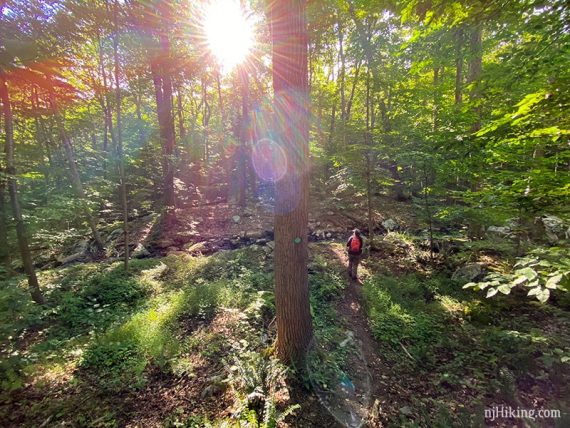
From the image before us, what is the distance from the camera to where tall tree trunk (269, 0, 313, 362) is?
169 inches

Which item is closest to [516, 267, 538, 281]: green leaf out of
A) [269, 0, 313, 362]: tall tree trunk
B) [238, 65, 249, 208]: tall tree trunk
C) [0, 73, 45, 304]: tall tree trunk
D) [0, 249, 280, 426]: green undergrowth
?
[269, 0, 313, 362]: tall tree trunk

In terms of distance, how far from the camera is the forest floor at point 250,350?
420 cm

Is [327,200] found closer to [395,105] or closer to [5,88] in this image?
[395,105]

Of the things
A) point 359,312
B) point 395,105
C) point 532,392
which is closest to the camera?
point 532,392

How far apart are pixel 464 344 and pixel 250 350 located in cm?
461

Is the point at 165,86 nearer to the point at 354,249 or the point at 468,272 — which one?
the point at 354,249

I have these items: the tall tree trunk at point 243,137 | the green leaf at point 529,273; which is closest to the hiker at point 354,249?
the green leaf at point 529,273

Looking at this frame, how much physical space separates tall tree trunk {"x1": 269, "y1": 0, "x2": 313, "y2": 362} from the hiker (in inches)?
163

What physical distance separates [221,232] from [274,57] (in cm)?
1013

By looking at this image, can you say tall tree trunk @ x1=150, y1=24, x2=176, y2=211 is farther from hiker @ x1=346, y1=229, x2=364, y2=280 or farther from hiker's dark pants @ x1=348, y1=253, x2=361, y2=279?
hiker's dark pants @ x1=348, y1=253, x2=361, y2=279

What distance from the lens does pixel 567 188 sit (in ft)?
12.3

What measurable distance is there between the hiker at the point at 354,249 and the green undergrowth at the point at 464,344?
32.5 inches

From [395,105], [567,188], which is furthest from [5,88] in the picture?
[395,105]

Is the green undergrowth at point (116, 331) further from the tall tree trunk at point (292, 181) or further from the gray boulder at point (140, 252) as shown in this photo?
the gray boulder at point (140, 252)
